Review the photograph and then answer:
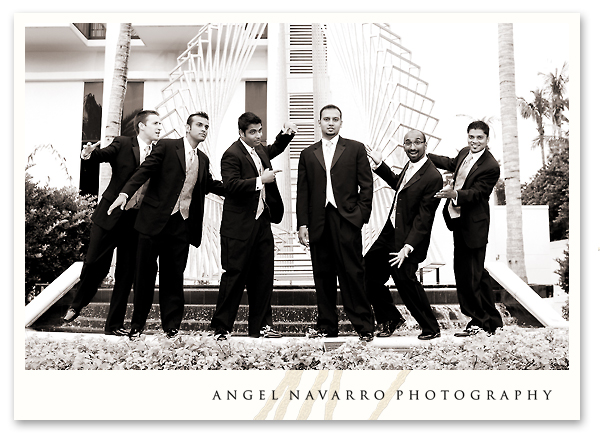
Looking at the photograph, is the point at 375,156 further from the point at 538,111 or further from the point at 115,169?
the point at 115,169

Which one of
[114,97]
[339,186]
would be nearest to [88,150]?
[339,186]

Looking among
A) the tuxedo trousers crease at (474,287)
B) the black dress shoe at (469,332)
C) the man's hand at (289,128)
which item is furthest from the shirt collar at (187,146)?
the black dress shoe at (469,332)

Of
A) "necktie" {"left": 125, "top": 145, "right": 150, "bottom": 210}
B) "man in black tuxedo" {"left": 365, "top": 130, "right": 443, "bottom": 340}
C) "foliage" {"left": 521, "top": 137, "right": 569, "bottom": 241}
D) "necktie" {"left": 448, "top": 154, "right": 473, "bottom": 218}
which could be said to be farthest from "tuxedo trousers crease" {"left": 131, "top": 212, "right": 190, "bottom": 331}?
"foliage" {"left": 521, "top": 137, "right": 569, "bottom": 241}

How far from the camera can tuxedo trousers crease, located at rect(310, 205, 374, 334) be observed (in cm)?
493

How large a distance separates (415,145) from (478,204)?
2.41 feet

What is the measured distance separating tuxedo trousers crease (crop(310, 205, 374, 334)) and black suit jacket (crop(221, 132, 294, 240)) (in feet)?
1.64

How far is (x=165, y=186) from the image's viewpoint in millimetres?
5074

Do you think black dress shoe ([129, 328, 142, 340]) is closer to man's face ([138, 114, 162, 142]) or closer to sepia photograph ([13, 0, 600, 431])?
sepia photograph ([13, 0, 600, 431])

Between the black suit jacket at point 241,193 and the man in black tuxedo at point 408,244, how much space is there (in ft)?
3.07

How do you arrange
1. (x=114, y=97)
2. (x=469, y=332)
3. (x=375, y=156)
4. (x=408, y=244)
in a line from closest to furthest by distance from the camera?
1. (x=408, y=244)
2. (x=469, y=332)
3. (x=375, y=156)
4. (x=114, y=97)

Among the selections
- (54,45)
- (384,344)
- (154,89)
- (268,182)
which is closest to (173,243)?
(268,182)

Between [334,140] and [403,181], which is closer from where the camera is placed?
[334,140]

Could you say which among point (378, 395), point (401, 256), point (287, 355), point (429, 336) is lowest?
point (378, 395)

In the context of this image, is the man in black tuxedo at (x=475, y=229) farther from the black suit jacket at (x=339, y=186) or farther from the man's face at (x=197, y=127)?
the man's face at (x=197, y=127)
